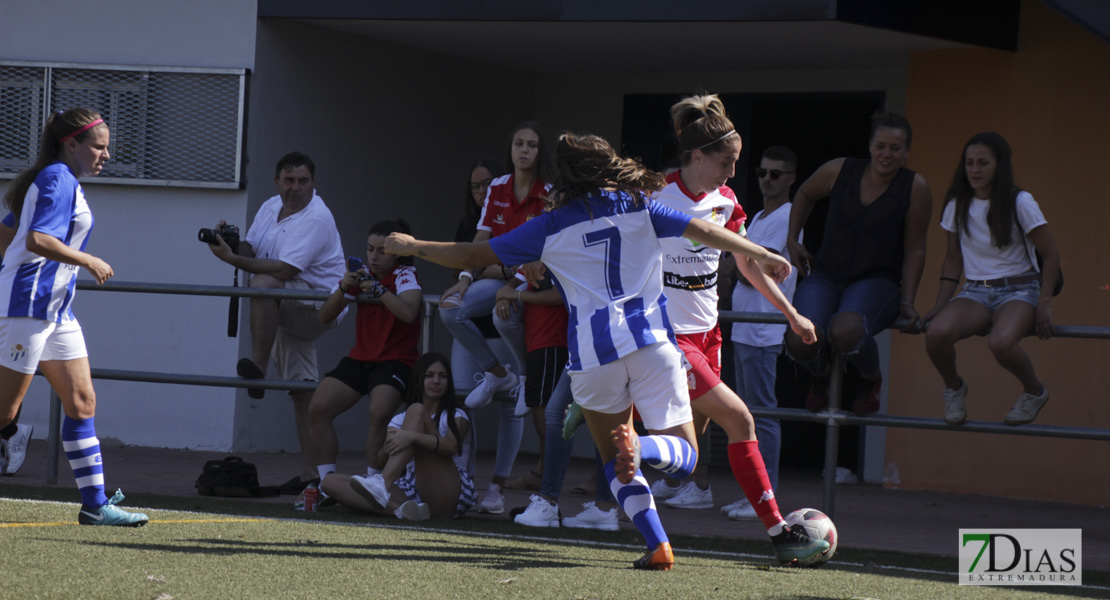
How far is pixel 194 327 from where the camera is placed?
9758mm

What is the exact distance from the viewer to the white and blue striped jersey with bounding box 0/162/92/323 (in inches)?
208

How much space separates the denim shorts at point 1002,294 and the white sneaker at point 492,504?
8.48ft

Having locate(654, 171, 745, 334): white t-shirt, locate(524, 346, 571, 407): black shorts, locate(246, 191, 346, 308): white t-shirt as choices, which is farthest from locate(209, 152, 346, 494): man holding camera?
locate(654, 171, 745, 334): white t-shirt

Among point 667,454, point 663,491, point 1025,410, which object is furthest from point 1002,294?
point 663,491

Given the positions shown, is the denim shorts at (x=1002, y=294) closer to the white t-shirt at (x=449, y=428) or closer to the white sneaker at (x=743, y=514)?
the white sneaker at (x=743, y=514)

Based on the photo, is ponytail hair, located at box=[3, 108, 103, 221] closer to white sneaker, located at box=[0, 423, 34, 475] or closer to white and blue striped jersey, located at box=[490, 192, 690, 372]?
white and blue striped jersey, located at box=[490, 192, 690, 372]

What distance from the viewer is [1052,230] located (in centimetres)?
883

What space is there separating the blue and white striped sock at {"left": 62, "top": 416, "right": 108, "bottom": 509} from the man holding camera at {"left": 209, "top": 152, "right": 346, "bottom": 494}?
1.88 m

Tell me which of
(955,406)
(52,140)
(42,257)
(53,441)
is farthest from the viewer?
(53,441)

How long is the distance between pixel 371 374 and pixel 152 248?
3.48 m

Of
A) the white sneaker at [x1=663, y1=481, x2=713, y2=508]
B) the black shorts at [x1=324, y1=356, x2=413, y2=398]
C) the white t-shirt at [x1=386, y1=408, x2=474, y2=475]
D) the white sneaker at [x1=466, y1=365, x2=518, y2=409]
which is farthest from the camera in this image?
the white sneaker at [x1=663, y1=481, x2=713, y2=508]

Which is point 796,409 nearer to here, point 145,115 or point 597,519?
point 597,519

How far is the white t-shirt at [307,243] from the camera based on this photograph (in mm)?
7738

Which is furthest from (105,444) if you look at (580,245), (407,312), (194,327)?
(580,245)
